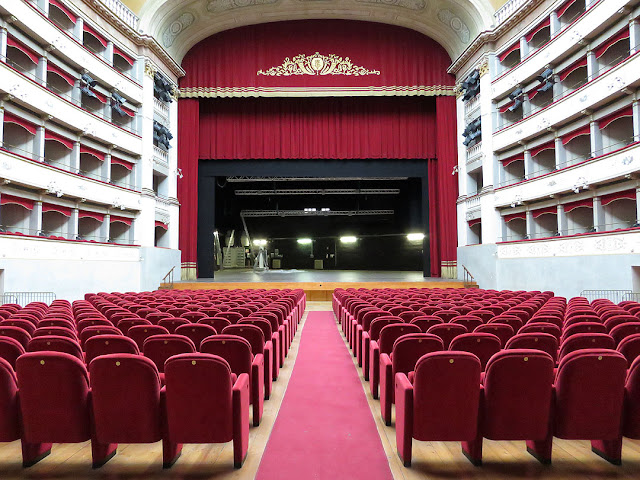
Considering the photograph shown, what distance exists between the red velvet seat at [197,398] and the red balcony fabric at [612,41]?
1512 cm

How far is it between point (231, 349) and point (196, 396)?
0.86 metres

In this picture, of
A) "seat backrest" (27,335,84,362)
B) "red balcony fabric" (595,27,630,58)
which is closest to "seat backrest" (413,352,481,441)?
"seat backrest" (27,335,84,362)

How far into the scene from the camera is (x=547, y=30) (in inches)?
653

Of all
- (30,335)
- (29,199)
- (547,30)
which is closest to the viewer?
(30,335)

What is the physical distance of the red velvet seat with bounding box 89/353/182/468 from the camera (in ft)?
8.36

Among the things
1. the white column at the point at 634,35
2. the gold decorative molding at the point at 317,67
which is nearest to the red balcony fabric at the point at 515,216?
the white column at the point at 634,35

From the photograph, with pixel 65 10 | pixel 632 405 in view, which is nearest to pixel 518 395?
A: pixel 632 405

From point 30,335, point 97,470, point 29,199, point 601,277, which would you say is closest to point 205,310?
point 30,335

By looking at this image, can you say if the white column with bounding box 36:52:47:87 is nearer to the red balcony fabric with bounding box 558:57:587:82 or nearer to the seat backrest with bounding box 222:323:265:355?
the seat backrest with bounding box 222:323:265:355

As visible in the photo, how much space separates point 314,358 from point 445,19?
60.0 feet

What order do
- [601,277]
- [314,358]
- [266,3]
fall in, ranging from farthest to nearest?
[266,3] → [601,277] → [314,358]

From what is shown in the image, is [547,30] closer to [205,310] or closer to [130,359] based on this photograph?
[205,310]

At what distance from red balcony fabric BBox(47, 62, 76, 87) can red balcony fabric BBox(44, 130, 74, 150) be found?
1.95 m

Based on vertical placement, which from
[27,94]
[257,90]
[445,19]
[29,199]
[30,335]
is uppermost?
[445,19]
